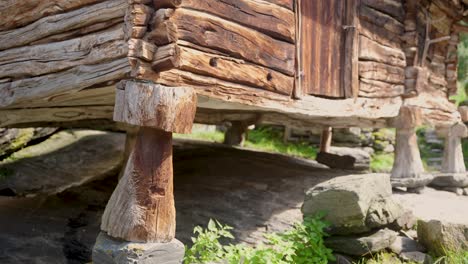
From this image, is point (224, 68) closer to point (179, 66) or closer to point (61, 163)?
point (179, 66)

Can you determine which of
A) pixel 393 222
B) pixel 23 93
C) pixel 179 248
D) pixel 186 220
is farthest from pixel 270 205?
pixel 23 93

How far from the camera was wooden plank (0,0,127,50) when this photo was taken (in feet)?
11.4

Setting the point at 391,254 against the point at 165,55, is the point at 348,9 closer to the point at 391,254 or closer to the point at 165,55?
the point at 391,254

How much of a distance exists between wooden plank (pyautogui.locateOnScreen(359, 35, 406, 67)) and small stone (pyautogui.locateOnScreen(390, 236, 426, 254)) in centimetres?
217

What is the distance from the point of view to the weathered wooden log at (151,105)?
3225 millimetres

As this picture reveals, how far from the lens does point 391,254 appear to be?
183 inches

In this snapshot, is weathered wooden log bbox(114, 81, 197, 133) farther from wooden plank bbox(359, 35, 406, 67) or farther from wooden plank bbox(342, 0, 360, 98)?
wooden plank bbox(359, 35, 406, 67)

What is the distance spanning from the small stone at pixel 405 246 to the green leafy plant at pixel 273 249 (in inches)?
30.5

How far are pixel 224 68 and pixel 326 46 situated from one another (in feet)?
6.39

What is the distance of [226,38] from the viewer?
379 centimetres

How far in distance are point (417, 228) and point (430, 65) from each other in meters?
3.62

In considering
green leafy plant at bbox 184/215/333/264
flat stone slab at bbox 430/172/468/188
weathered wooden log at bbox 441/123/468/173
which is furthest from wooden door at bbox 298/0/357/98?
weathered wooden log at bbox 441/123/468/173

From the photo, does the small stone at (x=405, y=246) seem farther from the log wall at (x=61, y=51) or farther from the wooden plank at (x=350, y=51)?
the log wall at (x=61, y=51)

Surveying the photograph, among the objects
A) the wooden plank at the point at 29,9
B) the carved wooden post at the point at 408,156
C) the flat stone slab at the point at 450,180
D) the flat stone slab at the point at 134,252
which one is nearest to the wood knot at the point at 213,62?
the wooden plank at the point at 29,9
